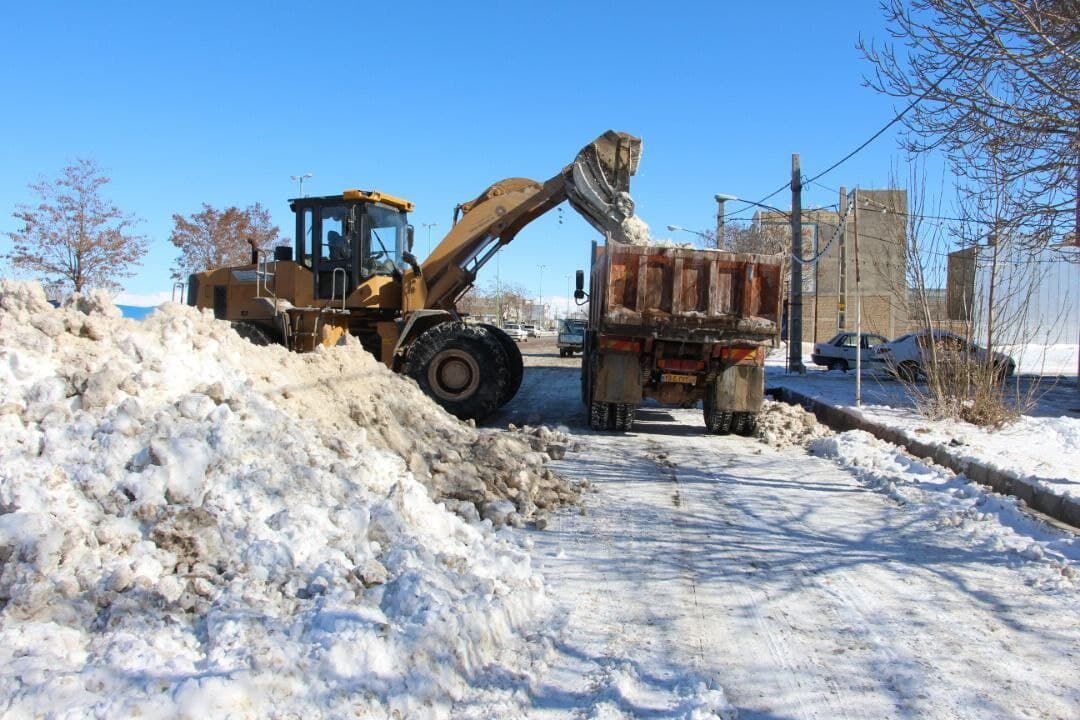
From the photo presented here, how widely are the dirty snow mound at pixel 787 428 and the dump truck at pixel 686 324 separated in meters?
0.39

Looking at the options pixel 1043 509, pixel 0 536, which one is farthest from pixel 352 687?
pixel 1043 509

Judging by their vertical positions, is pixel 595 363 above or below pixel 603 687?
above

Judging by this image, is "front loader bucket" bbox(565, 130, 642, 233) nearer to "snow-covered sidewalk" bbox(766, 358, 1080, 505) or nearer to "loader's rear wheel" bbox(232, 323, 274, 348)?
"snow-covered sidewalk" bbox(766, 358, 1080, 505)

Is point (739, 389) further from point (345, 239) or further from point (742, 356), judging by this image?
point (345, 239)

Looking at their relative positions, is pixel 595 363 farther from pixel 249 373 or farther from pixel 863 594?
pixel 863 594

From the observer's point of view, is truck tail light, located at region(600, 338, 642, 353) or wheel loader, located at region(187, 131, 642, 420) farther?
wheel loader, located at region(187, 131, 642, 420)

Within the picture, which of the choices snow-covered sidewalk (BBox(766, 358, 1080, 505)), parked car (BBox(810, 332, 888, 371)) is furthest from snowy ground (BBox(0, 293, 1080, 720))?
parked car (BBox(810, 332, 888, 371))

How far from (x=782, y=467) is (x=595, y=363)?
3.34 metres

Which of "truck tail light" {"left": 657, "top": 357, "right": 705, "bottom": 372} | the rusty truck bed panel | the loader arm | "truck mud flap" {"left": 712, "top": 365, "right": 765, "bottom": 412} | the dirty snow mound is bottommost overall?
the dirty snow mound

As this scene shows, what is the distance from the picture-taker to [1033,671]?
383cm

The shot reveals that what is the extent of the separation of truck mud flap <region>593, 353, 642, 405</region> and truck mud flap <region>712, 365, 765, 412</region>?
3.69ft

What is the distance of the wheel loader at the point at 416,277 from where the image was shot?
11469 millimetres

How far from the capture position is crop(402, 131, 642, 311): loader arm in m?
11.5

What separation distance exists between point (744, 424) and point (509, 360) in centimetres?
345
